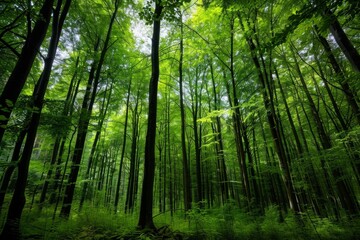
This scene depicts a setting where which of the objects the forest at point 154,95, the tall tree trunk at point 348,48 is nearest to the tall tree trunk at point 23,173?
the forest at point 154,95

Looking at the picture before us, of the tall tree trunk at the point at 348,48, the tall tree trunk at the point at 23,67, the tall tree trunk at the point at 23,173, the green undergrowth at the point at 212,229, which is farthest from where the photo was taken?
the tall tree trunk at the point at 348,48

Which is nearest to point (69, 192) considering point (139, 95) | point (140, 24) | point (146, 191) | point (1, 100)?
point (146, 191)

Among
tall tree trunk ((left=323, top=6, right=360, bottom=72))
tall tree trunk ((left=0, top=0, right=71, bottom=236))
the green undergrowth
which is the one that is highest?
tall tree trunk ((left=323, top=6, right=360, bottom=72))

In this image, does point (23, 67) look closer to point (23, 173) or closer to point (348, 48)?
point (23, 173)

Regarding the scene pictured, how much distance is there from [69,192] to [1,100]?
4.76m

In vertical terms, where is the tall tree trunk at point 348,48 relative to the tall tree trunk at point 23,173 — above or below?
above

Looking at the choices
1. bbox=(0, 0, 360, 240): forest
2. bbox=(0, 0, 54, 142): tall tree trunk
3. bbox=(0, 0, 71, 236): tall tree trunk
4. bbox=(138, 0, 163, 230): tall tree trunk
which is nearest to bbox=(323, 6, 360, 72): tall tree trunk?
bbox=(0, 0, 360, 240): forest

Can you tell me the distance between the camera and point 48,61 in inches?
146

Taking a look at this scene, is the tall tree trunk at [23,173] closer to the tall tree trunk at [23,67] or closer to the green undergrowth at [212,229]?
the tall tree trunk at [23,67]

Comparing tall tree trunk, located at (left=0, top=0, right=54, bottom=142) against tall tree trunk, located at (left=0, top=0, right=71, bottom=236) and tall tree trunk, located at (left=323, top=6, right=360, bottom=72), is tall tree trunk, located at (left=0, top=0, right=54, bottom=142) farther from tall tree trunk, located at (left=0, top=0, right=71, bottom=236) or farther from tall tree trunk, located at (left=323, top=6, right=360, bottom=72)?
tall tree trunk, located at (left=323, top=6, right=360, bottom=72)

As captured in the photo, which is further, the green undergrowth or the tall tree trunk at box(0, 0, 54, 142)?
the green undergrowth

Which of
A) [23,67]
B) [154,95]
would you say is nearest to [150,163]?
[154,95]

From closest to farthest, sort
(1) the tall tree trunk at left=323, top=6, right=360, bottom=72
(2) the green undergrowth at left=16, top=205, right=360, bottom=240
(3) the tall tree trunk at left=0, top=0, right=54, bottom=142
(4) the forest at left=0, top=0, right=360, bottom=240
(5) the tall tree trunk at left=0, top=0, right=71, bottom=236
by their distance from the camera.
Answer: (3) the tall tree trunk at left=0, top=0, right=54, bottom=142 → (5) the tall tree trunk at left=0, top=0, right=71, bottom=236 → (4) the forest at left=0, top=0, right=360, bottom=240 → (2) the green undergrowth at left=16, top=205, right=360, bottom=240 → (1) the tall tree trunk at left=323, top=6, right=360, bottom=72

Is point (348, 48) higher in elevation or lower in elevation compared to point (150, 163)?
higher
